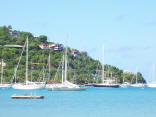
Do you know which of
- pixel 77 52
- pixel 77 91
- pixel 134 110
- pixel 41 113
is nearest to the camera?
pixel 41 113

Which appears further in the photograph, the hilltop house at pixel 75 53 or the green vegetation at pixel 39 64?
the hilltop house at pixel 75 53

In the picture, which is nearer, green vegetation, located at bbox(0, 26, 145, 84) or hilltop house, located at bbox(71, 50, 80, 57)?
green vegetation, located at bbox(0, 26, 145, 84)

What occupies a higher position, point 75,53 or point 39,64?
point 75,53

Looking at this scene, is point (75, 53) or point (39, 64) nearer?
point (39, 64)

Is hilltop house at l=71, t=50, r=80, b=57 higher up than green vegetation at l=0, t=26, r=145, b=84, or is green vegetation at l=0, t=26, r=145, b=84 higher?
hilltop house at l=71, t=50, r=80, b=57

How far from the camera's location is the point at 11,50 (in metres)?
156

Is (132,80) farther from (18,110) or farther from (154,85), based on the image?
(18,110)

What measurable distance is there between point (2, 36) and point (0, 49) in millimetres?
28491

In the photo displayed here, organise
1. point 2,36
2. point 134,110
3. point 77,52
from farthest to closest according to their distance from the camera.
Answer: point 77,52 < point 2,36 < point 134,110

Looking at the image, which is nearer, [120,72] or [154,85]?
[154,85]

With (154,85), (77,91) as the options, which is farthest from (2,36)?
(77,91)

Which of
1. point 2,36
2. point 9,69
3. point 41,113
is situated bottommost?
point 41,113

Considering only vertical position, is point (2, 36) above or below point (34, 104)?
above

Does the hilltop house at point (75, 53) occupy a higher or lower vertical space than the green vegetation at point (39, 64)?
higher
